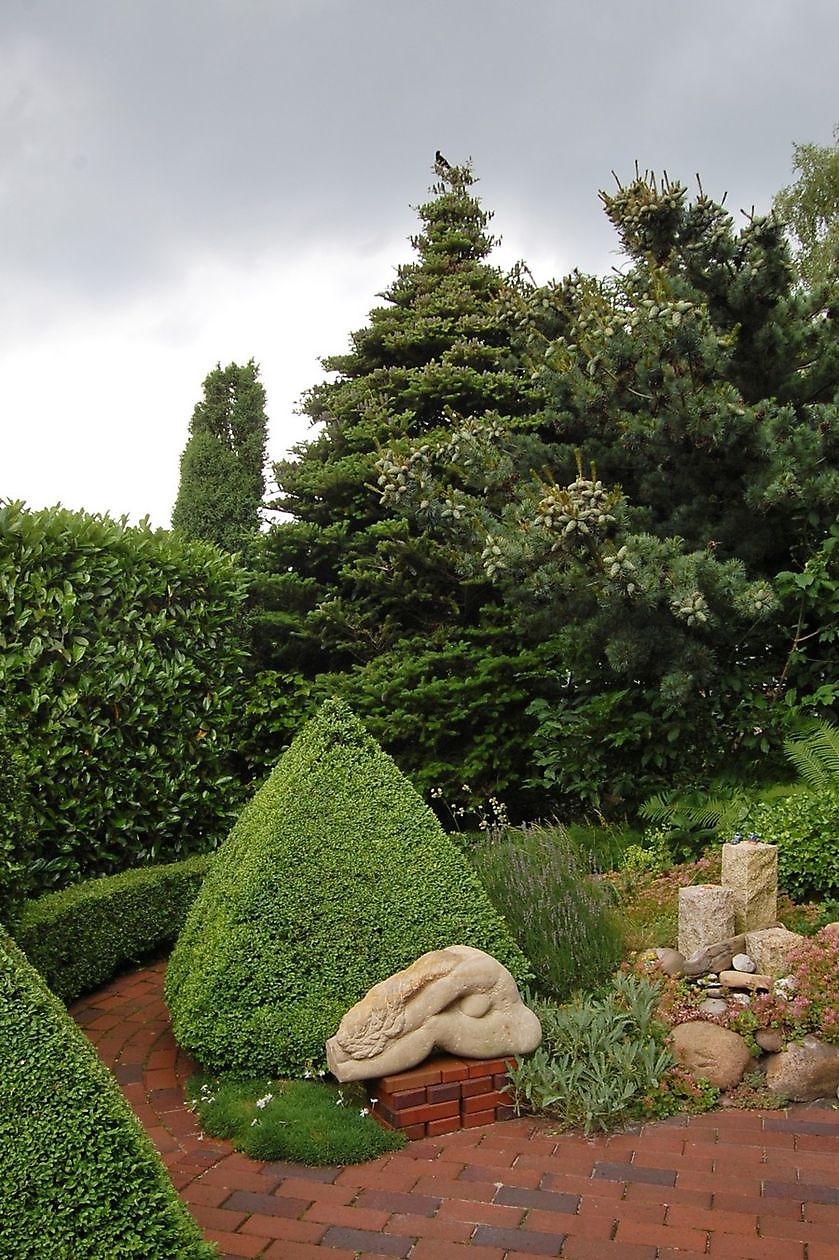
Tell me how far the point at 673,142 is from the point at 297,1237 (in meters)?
7.44

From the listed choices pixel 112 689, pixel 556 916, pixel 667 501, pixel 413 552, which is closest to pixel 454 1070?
pixel 556 916

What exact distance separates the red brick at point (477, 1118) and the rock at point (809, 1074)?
3.73 feet

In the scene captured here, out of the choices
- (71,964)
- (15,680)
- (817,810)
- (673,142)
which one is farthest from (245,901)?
(673,142)

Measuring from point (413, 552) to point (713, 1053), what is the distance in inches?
186

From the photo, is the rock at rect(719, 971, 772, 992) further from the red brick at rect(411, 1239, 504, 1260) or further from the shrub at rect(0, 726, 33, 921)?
the shrub at rect(0, 726, 33, 921)

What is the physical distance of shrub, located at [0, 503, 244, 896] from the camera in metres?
5.73

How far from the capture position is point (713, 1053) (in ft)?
12.6

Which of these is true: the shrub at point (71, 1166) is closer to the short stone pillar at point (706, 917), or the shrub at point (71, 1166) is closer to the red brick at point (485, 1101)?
the red brick at point (485, 1101)

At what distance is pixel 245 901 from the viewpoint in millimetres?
3938

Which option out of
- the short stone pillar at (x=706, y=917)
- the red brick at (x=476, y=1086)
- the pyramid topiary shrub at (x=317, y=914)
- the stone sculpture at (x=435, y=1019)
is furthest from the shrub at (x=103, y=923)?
the short stone pillar at (x=706, y=917)

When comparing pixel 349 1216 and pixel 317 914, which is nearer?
pixel 349 1216

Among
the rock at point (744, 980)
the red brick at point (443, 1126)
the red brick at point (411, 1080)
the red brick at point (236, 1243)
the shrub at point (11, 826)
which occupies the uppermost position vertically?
the shrub at point (11, 826)

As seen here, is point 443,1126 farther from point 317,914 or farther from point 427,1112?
point 317,914

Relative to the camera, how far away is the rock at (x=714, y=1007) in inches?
160
